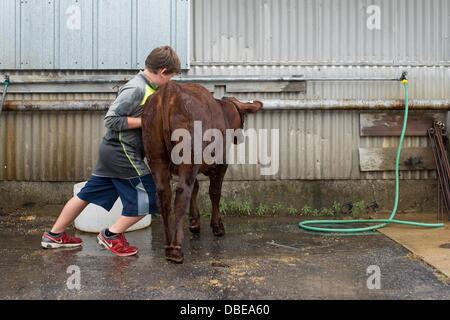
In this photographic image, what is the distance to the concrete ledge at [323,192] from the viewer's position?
245 inches

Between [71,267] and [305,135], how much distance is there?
3.32 metres

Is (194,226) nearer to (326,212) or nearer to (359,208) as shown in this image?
(326,212)

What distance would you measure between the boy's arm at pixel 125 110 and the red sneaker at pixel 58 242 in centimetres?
114

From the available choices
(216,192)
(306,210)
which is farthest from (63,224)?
(306,210)

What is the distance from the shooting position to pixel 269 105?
603cm

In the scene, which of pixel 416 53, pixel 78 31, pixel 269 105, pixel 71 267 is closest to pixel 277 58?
pixel 269 105

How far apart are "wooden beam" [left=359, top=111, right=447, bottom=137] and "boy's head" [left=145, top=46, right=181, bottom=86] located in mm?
2875

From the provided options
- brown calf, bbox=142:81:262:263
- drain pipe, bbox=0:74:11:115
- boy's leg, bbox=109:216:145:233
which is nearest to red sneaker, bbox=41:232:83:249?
boy's leg, bbox=109:216:145:233

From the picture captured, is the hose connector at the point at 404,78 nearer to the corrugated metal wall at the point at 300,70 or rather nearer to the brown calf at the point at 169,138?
the corrugated metal wall at the point at 300,70

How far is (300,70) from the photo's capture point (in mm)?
6258

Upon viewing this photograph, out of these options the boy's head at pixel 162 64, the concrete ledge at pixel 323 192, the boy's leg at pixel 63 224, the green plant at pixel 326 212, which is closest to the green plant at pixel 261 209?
the concrete ledge at pixel 323 192

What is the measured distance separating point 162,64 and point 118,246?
1.51 meters

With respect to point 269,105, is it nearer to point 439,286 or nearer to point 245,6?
point 245,6

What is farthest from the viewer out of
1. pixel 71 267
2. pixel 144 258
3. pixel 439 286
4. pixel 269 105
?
pixel 269 105
